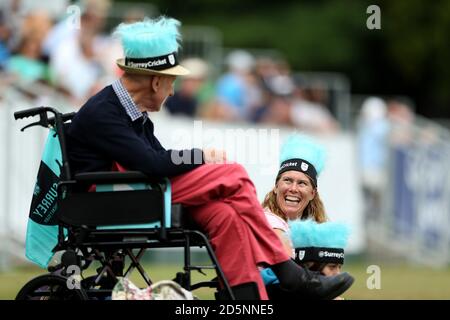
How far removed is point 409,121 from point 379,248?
10.7ft

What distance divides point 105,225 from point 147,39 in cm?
120

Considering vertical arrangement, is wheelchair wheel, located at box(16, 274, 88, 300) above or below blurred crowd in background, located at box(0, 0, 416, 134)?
below

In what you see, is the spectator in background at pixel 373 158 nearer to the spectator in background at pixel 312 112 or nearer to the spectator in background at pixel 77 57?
the spectator in background at pixel 312 112

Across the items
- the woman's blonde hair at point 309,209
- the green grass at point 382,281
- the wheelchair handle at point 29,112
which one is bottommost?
the green grass at point 382,281

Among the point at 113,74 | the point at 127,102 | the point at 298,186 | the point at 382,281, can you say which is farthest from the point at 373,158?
the point at 127,102

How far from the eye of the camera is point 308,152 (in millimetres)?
9266

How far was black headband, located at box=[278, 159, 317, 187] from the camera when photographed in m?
9.20

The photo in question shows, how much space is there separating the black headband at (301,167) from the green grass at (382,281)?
2469mm

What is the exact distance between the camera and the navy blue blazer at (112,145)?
7.99 meters

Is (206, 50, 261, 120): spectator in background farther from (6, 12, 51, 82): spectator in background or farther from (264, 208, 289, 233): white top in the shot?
(264, 208, 289, 233): white top

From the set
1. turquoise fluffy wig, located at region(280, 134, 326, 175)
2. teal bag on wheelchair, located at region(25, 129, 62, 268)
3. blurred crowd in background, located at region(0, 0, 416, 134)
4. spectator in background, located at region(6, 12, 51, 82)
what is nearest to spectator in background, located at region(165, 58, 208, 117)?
blurred crowd in background, located at region(0, 0, 416, 134)

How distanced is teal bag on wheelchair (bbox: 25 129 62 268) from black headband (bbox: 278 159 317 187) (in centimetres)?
162

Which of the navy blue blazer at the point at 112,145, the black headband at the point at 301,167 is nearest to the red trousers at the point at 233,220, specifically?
the navy blue blazer at the point at 112,145

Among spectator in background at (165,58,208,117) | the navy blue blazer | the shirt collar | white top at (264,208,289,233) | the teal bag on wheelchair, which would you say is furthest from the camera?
spectator in background at (165,58,208,117)
